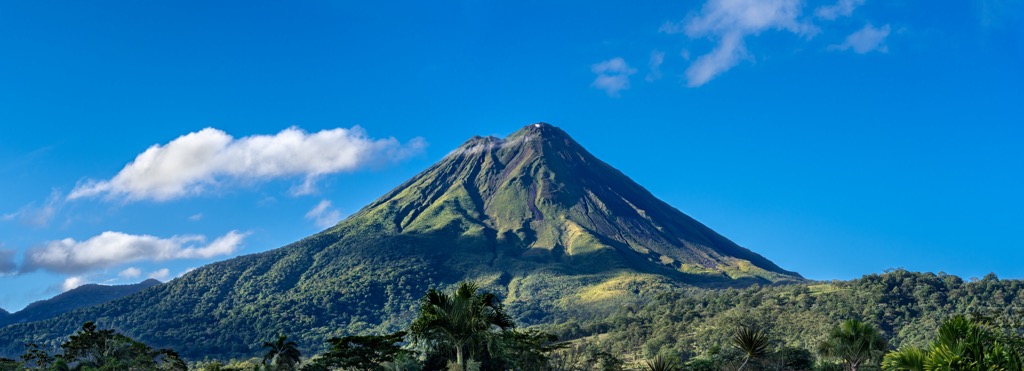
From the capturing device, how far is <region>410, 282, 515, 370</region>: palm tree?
25406mm

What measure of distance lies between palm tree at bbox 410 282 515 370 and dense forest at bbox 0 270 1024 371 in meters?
0.04

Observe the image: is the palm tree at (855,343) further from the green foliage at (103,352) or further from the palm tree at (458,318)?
the green foliage at (103,352)

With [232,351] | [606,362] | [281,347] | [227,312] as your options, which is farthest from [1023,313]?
[227,312]

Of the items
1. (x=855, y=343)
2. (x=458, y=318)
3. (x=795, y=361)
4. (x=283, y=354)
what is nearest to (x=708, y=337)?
(x=795, y=361)

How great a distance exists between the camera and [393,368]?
36.4 m

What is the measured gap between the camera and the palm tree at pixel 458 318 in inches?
1000

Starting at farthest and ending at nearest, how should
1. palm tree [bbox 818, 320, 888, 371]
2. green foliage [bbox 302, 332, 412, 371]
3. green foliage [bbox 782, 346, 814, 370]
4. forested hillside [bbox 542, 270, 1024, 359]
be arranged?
forested hillside [bbox 542, 270, 1024, 359] < green foliage [bbox 782, 346, 814, 370] < green foliage [bbox 302, 332, 412, 371] < palm tree [bbox 818, 320, 888, 371]

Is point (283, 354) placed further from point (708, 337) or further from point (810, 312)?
point (810, 312)

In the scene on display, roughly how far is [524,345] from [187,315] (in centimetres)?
17294

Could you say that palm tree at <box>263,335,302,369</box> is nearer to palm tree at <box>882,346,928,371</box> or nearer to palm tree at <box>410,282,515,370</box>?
palm tree at <box>410,282,515,370</box>

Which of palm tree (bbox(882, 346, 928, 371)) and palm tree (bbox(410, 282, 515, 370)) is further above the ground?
palm tree (bbox(410, 282, 515, 370))

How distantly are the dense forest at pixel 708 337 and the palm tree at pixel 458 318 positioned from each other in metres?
0.04

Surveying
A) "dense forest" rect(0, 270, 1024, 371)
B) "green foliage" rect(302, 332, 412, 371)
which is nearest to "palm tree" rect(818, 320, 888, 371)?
"dense forest" rect(0, 270, 1024, 371)

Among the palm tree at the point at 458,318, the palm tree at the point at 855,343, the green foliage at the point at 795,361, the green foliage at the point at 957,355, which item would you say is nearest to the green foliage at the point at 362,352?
the palm tree at the point at 458,318
